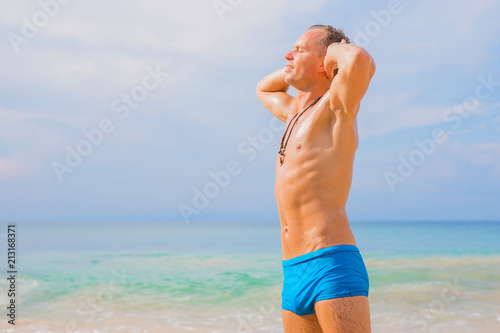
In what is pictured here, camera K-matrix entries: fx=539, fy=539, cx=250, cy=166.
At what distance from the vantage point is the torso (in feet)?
8.93

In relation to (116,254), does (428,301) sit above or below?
below

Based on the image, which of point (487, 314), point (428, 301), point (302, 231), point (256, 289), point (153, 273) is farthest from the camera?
point (153, 273)

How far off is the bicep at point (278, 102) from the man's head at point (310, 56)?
353 millimetres

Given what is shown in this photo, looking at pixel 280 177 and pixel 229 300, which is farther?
pixel 229 300

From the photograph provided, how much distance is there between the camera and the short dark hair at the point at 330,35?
3010 mm

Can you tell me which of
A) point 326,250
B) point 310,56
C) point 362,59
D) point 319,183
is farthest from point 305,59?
point 326,250

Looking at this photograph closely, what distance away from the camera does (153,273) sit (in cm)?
1411

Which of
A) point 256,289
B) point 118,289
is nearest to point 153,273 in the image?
point 118,289

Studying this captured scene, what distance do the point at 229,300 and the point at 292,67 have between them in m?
8.17

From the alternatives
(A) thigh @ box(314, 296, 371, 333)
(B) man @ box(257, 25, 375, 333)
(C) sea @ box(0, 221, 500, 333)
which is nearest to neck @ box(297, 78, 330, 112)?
(B) man @ box(257, 25, 375, 333)

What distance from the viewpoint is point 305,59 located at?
300 centimetres

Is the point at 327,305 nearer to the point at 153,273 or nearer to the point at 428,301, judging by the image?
the point at 428,301

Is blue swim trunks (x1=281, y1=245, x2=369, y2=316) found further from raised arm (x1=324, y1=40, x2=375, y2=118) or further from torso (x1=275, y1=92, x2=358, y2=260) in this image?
raised arm (x1=324, y1=40, x2=375, y2=118)

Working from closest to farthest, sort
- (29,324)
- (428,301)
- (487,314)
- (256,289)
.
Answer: (29,324) → (487,314) → (428,301) → (256,289)
